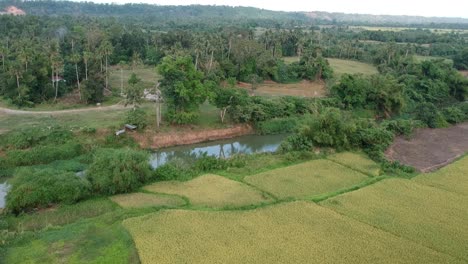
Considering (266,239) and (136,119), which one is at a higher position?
(136,119)

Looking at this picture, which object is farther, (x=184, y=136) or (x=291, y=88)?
(x=291, y=88)

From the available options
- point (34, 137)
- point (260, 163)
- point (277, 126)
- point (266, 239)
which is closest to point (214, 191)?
point (260, 163)

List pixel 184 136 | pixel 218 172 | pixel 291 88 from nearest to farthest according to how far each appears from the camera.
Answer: pixel 218 172 < pixel 184 136 < pixel 291 88

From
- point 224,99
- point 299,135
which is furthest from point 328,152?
point 224,99

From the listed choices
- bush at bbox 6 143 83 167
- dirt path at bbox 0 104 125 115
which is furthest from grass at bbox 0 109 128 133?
bush at bbox 6 143 83 167

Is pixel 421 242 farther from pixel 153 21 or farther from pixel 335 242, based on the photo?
pixel 153 21

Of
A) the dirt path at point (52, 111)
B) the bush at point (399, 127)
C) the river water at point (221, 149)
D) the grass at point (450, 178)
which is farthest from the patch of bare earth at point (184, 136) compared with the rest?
the grass at point (450, 178)

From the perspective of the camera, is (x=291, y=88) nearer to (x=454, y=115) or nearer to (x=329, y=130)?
(x=454, y=115)
